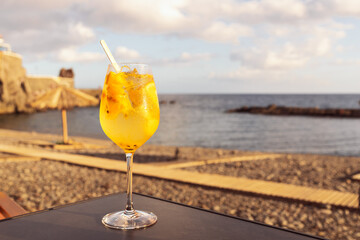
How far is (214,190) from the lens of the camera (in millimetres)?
5398

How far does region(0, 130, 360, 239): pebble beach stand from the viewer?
14.2 feet

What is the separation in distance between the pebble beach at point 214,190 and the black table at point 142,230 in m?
3.42

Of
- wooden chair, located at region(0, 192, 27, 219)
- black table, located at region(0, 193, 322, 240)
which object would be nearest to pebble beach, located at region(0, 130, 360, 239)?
wooden chair, located at region(0, 192, 27, 219)

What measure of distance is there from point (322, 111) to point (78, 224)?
162 ft

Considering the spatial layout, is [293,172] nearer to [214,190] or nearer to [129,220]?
[214,190]

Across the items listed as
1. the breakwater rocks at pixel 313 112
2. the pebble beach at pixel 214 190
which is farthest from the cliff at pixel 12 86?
the pebble beach at pixel 214 190

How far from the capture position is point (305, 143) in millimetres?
19312

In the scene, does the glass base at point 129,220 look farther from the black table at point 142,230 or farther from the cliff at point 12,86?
the cliff at point 12,86

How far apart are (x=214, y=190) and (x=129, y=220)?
14.7ft

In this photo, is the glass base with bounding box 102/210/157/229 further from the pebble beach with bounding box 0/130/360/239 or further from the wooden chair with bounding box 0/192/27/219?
the pebble beach with bounding box 0/130/360/239

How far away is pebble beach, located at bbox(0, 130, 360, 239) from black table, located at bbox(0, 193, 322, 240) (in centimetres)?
342

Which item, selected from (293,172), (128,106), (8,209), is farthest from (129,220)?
(293,172)

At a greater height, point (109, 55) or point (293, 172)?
point (109, 55)

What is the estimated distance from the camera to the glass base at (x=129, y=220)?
1.03 m
